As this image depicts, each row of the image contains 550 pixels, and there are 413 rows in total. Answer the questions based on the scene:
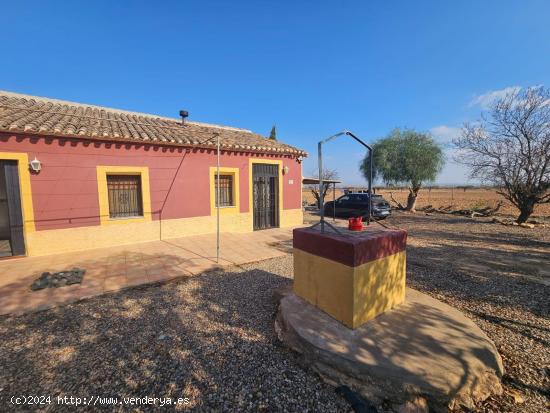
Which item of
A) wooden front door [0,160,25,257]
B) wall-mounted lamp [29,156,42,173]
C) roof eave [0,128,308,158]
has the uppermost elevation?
roof eave [0,128,308,158]

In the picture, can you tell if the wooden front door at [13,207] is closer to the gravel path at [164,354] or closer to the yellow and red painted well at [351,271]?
the gravel path at [164,354]

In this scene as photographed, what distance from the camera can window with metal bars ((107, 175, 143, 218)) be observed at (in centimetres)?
727

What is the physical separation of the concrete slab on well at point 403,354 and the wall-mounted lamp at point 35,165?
23.1ft

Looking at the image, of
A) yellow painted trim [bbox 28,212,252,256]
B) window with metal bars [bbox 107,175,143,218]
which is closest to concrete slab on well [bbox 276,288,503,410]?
yellow painted trim [bbox 28,212,252,256]

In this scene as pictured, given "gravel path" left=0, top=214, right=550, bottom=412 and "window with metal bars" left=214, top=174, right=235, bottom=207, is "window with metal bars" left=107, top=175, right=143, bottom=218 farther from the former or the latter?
"gravel path" left=0, top=214, right=550, bottom=412

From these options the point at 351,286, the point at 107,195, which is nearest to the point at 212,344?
the point at 351,286

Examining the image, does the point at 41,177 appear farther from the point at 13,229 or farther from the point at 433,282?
the point at 433,282

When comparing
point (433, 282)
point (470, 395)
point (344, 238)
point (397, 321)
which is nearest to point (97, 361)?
point (344, 238)

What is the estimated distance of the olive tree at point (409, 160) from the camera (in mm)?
15867

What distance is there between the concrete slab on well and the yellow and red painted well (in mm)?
180

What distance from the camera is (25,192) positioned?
598cm

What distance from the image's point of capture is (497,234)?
9.02 meters

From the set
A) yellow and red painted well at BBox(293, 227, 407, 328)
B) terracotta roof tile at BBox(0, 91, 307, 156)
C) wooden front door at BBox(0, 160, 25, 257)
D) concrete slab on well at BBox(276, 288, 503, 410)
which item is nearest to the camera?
concrete slab on well at BBox(276, 288, 503, 410)

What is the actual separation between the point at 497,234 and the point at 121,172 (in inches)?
519
